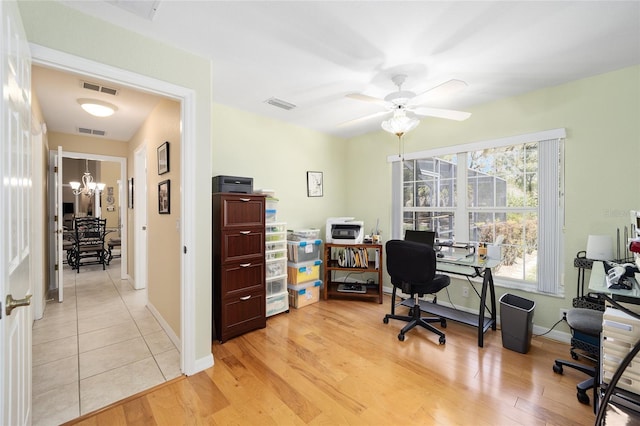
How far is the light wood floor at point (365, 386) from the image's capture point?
68.8 inches

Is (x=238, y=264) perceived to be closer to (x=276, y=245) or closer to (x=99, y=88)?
(x=276, y=245)

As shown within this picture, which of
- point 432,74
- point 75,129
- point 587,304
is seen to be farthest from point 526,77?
point 75,129

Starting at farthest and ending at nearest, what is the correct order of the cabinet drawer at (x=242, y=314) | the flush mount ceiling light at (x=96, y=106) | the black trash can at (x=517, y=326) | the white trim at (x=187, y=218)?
the flush mount ceiling light at (x=96, y=106), the cabinet drawer at (x=242, y=314), the black trash can at (x=517, y=326), the white trim at (x=187, y=218)

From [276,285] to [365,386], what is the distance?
1652 mm

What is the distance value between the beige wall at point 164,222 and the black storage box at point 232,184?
0.37 metres

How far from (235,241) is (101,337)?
1664 millimetres

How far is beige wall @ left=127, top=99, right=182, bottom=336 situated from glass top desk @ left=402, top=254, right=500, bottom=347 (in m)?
2.61

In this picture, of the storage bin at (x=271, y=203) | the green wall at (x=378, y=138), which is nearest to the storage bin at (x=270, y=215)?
the storage bin at (x=271, y=203)

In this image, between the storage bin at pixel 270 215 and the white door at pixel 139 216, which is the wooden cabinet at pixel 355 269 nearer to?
the storage bin at pixel 270 215

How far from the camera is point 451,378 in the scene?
2.14 meters

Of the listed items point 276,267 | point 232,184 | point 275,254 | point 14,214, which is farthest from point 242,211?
point 14,214

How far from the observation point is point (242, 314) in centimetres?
281

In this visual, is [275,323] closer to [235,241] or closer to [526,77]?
[235,241]

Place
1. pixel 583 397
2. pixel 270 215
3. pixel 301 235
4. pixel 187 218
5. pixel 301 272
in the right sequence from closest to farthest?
pixel 583 397 → pixel 187 218 → pixel 270 215 → pixel 301 272 → pixel 301 235
